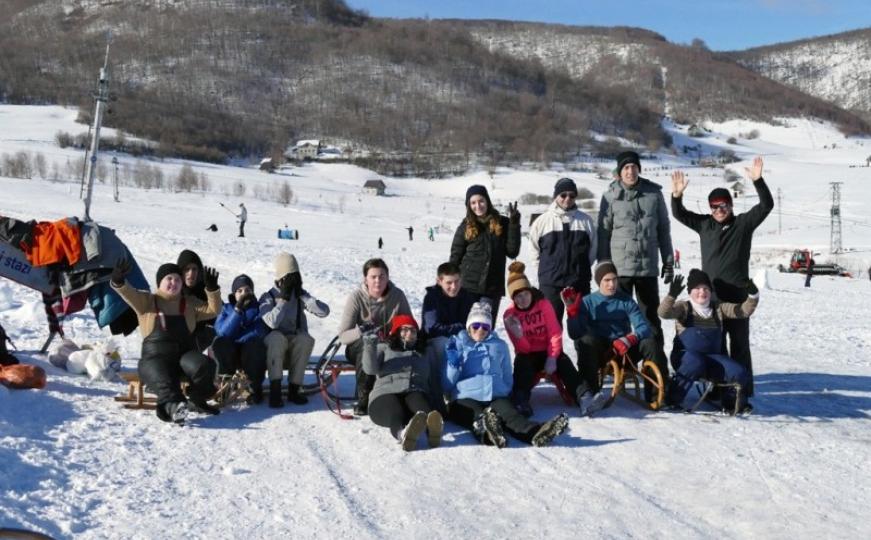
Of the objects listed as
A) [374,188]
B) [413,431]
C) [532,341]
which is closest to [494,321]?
[532,341]

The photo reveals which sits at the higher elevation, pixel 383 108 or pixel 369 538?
pixel 383 108

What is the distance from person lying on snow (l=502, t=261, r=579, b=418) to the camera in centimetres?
541

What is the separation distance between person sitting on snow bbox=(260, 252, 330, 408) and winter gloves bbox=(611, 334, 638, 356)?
206cm

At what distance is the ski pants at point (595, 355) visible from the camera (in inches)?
216

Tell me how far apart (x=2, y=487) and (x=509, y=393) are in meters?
2.93

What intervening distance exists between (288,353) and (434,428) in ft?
4.79

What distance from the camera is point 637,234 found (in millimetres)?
5926

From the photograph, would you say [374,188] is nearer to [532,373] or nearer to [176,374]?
[532,373]

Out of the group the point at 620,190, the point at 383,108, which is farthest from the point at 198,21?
the point at 620,190

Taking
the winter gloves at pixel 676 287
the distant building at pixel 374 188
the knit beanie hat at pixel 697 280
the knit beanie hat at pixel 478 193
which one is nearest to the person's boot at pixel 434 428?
the knit beanie hat at pixel 478 193

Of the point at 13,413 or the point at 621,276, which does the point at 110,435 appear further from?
the point at 621,276

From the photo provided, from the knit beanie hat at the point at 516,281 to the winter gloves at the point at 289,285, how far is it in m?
1.53

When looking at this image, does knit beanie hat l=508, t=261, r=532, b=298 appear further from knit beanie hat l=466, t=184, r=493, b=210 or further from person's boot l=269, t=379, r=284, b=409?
person's boot l=269, t=379, r=284, b=409

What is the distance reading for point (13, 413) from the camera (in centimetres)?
467
